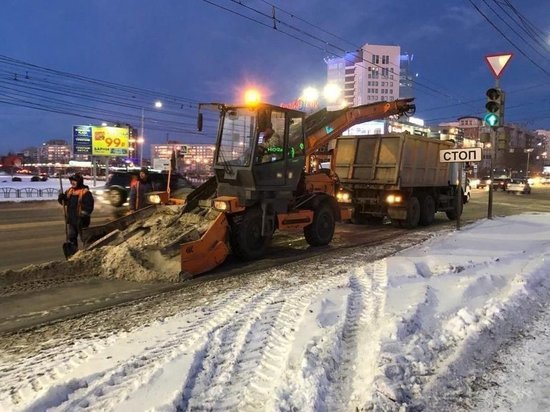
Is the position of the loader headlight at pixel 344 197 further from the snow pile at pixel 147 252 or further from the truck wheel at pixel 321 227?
the snow pile at pixel 147 252

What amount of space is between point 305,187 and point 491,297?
554 centimetres

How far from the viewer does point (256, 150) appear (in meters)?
9.41

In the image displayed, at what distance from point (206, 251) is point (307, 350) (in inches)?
162

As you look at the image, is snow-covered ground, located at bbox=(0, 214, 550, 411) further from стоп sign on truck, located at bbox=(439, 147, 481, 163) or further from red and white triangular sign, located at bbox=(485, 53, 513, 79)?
red and white triangular sign, located at bbox=(485, 53, 513, 79)

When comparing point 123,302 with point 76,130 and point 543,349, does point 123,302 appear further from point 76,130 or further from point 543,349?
point 76,130

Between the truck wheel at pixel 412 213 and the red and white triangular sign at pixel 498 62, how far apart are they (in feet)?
14.1

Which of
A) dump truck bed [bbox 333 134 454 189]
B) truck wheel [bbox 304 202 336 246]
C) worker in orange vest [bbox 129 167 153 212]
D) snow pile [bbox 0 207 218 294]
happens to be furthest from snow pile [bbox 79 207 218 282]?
dump truck bed [bbox 333 134 454 189]

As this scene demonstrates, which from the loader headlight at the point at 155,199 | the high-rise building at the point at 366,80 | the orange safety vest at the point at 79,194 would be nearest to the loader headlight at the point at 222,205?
the loader headlight at the point at 155,199

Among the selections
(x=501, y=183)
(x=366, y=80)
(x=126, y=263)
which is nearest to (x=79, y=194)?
(x=126, y=263)

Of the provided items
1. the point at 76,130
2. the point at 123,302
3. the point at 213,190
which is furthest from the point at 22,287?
the point at 76,130

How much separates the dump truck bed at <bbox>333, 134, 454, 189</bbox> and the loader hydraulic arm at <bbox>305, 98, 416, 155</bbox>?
77cm

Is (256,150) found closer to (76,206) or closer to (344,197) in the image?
(76,206)

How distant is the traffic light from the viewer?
1466 cm

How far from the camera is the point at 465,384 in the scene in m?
4.05
